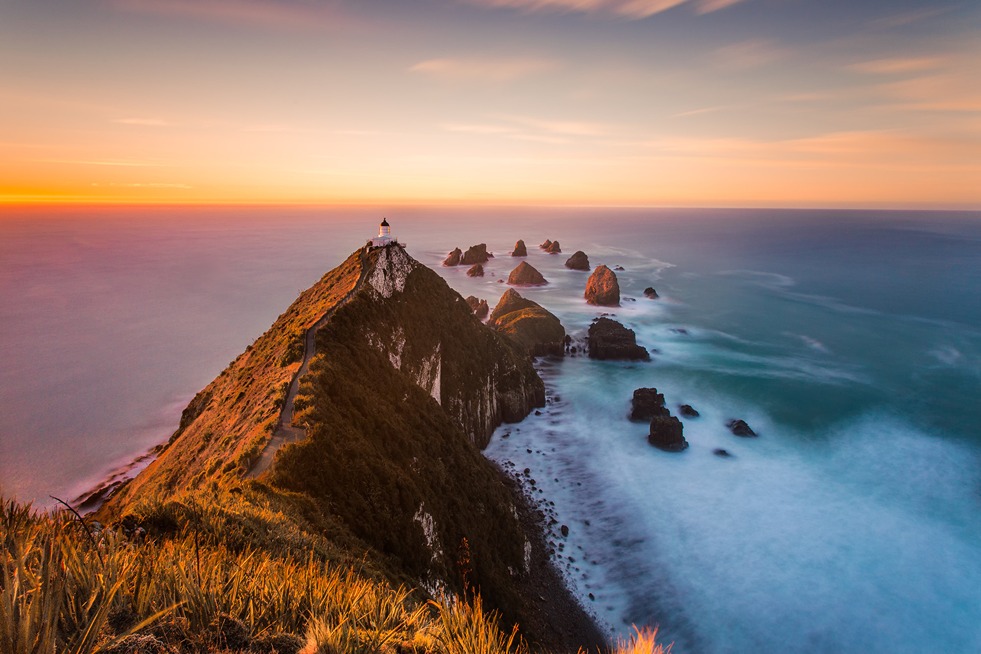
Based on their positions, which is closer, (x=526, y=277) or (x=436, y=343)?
(x=436, y=343)

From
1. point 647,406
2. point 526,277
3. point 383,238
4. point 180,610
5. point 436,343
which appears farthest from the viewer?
point 526,277

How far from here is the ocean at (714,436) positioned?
25.4 metres

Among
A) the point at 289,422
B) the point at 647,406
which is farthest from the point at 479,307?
the point at 289,422

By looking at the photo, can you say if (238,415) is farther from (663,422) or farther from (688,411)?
(688,411)

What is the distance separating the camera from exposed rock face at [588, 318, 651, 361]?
59.2 m

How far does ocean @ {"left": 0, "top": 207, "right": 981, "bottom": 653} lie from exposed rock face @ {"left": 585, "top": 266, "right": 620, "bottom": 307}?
347cm

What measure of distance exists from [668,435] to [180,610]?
39.4 m

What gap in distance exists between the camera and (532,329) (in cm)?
6097

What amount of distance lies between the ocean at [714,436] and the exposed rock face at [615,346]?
150cm

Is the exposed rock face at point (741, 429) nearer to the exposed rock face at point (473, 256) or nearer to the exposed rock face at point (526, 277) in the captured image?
the exposed rock face at point (526, 277)

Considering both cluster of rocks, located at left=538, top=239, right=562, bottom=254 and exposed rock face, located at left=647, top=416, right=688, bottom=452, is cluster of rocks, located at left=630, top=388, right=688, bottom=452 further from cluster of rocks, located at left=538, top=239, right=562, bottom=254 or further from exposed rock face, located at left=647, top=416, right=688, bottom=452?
cluster of rocks, located at left=538, top=239, right=562, bottom=254

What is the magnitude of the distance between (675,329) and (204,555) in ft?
255

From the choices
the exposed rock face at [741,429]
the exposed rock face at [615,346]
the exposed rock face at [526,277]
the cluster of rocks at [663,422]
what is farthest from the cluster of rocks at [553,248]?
the exposed rock face at [741,429]

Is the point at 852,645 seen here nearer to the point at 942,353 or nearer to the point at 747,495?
the point at 747,495
